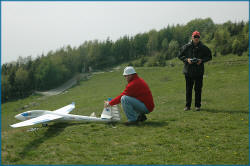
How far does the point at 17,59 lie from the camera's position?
70562 millimetres

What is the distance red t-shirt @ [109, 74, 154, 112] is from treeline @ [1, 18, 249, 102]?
28.5m

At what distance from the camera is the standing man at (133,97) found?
841 cm

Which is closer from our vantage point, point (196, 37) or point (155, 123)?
point (155, 123)

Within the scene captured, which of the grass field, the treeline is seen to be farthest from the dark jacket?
the treeline

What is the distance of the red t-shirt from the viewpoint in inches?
331

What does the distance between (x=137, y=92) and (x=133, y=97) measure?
9.9 inches

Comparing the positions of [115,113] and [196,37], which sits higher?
[196,37]

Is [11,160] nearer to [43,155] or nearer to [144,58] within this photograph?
[43,155]

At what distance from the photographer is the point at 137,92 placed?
8.48 m

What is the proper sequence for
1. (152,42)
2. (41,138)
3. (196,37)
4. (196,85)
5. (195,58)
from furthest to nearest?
→ (152,42) → (196,85) → (195,58) → (196,37) → (41,138)

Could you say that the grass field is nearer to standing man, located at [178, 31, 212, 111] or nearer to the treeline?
standing man, located at [178, 31, 212, 111]

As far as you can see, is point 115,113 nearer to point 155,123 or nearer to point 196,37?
point 155,123

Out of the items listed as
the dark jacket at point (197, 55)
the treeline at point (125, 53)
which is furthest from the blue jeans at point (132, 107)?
the treeline at point (125, 53)

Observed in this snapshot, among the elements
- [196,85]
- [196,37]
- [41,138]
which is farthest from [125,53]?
[41,138]
